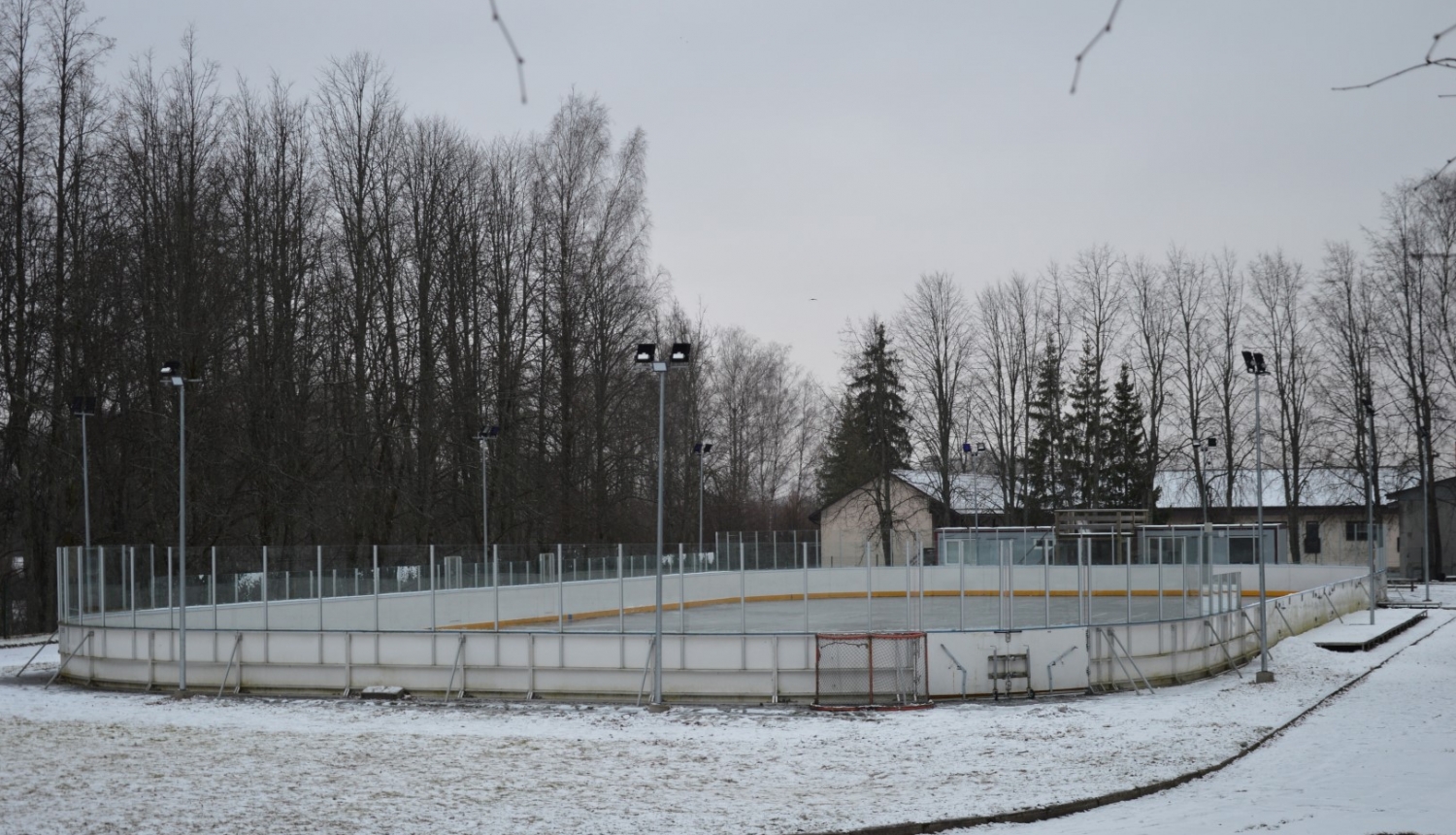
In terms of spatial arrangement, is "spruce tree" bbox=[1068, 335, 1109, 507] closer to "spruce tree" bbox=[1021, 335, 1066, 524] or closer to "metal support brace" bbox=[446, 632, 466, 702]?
"spruce tree" bbox=[1021, 335, 1066, 524]

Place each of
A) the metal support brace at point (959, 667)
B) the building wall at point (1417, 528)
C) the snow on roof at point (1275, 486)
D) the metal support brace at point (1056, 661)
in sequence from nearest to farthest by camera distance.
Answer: the metal support brace at point (959, 667), the metal support brace at point (1056, 661), the snow on roof at point (1275, 486), the building wall at point (1417, 528)

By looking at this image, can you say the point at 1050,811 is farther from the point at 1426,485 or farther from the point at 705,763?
the point at 1426,485

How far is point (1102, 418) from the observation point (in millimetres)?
81688

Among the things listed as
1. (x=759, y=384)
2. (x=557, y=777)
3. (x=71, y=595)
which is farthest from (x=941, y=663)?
(x=759, y=384)

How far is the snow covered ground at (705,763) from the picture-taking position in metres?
14.8

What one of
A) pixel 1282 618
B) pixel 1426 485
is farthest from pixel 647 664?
pixel 1426 485

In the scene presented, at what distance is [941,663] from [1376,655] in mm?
13707

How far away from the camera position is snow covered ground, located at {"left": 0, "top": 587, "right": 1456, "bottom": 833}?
48.4 feet

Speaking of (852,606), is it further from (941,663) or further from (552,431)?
(941,663)

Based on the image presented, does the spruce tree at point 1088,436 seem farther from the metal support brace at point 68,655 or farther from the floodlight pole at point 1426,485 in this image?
the metal support brace at point 68,655

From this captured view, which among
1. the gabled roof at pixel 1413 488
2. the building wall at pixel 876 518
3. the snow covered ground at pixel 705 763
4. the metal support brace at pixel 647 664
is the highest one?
the gabled roof at pixel 1413 488

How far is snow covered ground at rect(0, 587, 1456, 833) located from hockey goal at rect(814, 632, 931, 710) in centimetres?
97

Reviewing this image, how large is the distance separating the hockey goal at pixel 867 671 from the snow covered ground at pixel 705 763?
0.97 meters

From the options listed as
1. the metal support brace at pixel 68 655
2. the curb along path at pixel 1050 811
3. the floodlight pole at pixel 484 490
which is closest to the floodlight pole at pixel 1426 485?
the floodlight pole at pixel 484 490
